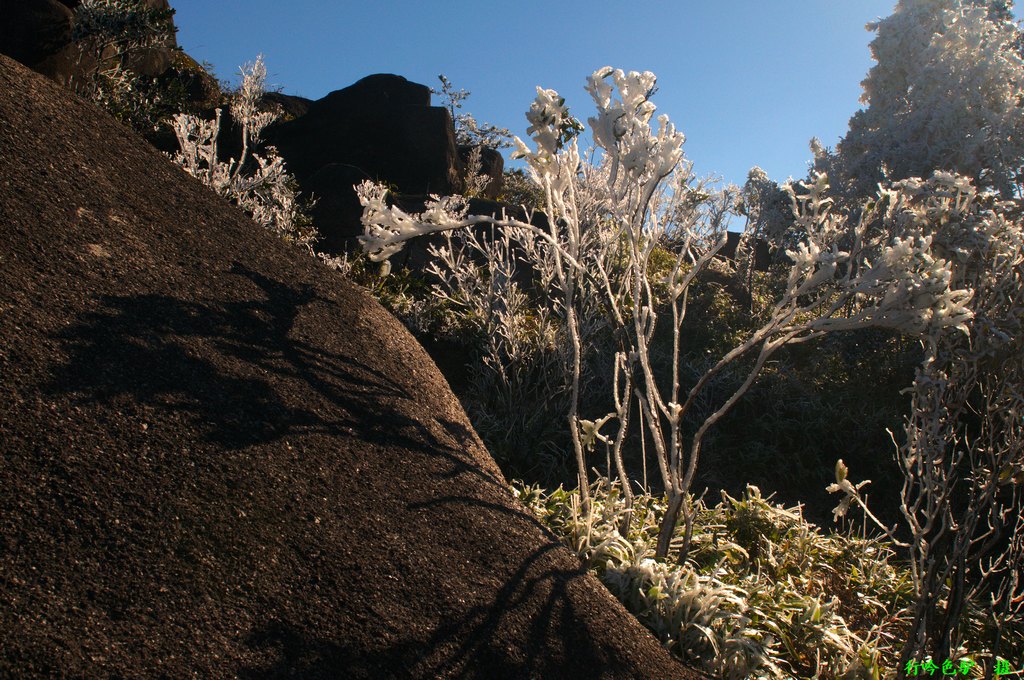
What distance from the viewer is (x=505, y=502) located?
2.97 metres

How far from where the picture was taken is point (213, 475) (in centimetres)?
226

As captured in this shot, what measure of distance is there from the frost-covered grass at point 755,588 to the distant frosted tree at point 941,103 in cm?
893

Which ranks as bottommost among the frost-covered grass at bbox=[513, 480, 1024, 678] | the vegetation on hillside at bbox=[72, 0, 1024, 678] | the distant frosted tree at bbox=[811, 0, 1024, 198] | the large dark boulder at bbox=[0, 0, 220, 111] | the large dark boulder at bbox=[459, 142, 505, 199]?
the frost-covered grass at bbox=[513, 480, 1024, 678]

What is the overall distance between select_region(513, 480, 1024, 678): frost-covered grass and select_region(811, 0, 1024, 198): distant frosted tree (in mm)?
8926

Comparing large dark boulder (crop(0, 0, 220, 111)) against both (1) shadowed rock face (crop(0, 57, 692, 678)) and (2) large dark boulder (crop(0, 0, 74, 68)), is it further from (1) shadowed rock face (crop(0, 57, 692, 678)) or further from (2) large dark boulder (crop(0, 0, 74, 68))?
(1) shadowed rock face (crop(0, 57, 692, 678))

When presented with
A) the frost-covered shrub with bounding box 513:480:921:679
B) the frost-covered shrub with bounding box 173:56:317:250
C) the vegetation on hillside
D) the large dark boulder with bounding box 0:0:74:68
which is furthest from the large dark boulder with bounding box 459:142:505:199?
the frost-covered shrub with bounding box 513:480:921:679

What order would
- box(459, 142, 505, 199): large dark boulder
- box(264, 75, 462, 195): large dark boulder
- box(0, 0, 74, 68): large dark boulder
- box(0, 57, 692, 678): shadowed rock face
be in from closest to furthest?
box(0, 57, 692, 678): shadowed rock face, box(0, 0, 74, 68): large dark boulder, box(264, 75, 462, 195): large dark boulder, box(459, 142, 505, 199): large dark boulder

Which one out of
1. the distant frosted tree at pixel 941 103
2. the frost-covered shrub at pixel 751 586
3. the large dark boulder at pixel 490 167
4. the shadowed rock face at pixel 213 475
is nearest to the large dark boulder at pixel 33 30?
the large dark boulder at pixel 490 167

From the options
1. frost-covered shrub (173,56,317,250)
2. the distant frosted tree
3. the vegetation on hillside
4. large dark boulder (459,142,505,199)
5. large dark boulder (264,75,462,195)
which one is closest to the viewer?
the vegetation on hillside

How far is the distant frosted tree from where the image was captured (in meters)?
11.5

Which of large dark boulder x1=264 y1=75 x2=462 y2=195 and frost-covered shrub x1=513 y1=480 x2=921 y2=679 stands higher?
large dark boulder x1=264 y1=75 x2=462 y2=195

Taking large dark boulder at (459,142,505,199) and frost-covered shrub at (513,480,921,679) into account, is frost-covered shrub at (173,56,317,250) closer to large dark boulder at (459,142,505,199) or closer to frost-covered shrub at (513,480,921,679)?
frost-covered shrub at (513,480,921,679)

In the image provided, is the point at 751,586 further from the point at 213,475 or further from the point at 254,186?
the point at 254,186

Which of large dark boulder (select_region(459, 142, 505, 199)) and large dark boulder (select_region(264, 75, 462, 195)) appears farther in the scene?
large dark boulder (select_region(459, 142, 505, 199))
